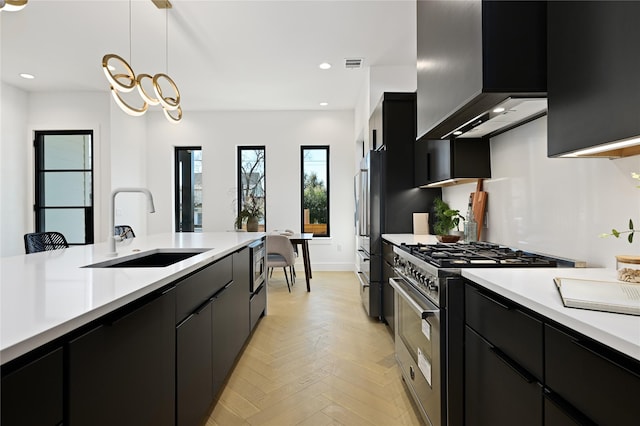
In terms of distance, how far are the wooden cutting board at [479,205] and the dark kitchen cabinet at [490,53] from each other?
3.44ft

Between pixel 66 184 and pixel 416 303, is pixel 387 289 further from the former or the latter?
pixel 66 184

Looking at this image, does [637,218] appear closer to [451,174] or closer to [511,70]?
[511,70]

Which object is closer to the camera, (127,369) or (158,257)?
(127,369)

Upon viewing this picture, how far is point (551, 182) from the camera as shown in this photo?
1814mm

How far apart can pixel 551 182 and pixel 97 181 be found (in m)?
6.05

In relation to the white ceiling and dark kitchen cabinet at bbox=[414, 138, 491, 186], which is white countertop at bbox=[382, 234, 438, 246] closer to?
dark kitchen cabinet at bbox=[414, 138, 491, 186]

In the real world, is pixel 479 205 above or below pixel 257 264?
above

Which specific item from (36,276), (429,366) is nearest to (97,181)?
(36,276)

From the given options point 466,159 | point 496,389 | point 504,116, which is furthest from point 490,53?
point 466,159

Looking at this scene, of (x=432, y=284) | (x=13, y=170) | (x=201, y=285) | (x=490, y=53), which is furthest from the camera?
(x=13, y=170)

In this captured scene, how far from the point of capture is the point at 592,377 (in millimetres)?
779

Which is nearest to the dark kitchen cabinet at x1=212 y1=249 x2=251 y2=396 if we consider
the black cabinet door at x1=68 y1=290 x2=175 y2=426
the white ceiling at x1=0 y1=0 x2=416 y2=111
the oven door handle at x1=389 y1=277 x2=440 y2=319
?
the black cabinet door at x1=68 y1=290 x2=175 y2=426

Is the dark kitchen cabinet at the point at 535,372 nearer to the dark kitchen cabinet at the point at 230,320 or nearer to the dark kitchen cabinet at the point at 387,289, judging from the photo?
the dark kitchen cabinet at the point at 230,320

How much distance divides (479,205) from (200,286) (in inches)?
77.5
